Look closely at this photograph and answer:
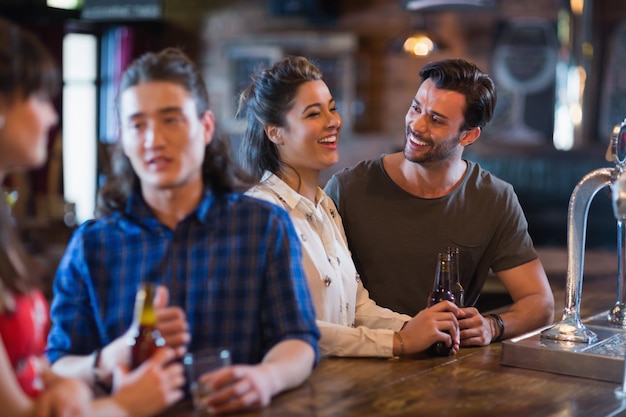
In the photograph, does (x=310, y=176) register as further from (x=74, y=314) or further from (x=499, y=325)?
(x=74, y=314)

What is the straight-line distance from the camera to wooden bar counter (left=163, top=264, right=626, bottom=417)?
1.78 meters

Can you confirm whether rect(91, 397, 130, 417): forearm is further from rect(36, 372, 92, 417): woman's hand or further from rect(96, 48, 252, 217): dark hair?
rect(96, 48, 252, 217): dark hair

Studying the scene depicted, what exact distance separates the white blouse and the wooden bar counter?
4 cm

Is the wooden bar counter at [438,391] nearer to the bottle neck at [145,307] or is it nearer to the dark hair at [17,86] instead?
the bottle neck at [145,307]

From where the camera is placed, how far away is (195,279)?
183 centimetres

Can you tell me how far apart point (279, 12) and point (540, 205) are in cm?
304

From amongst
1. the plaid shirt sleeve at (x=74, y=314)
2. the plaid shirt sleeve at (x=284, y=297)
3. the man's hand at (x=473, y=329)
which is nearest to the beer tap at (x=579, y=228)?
the man's hand at (x=473, y=329)

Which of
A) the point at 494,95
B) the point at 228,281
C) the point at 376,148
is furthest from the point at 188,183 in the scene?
the point at 376,148

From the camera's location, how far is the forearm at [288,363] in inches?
69.2

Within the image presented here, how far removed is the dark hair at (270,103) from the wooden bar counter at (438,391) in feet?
2.04

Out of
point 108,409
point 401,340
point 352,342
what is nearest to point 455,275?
point 401,340

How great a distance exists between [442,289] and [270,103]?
67cm

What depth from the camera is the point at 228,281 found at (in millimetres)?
1852

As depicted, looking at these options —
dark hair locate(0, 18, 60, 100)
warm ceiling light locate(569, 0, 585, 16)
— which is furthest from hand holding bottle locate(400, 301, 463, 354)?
warm ceiling light locate(569, 0, 585, 16)
